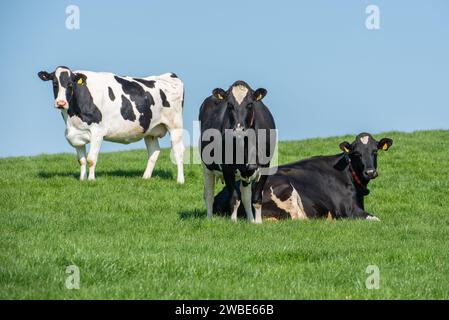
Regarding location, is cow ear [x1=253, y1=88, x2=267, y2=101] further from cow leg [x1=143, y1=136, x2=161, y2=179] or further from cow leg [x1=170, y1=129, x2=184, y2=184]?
cow leg [x1=170, y1=129, x2=184, y2=184]

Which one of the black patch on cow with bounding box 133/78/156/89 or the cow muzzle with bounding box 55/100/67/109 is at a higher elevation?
the black patch on cow with bounding box 133/78/156/89

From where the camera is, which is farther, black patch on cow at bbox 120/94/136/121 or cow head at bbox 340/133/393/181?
black patch on cow at bbox 120/94/136/121

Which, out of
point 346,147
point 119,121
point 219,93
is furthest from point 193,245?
point 119,121

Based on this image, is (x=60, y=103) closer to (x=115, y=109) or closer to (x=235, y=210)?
(x=115, y=109)

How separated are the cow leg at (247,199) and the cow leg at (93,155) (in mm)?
7110

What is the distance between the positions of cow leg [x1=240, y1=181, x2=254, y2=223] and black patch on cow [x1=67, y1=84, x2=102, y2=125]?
26.1 feet

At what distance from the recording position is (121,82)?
2172cm

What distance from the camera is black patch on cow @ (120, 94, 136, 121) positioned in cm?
2123

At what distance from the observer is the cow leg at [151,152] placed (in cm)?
2133

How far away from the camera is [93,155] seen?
20.4m

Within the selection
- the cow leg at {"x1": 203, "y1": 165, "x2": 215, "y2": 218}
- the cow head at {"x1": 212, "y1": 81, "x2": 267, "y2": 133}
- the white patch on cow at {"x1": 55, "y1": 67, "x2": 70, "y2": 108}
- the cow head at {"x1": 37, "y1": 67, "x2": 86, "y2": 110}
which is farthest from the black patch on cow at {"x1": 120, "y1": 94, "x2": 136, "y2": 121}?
the cow head at {"x1": 212, "y1": 81, "x2": 267, "y2": 133}

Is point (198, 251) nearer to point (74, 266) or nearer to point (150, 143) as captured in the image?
point (74, 266)

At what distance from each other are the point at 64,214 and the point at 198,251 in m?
4.26
